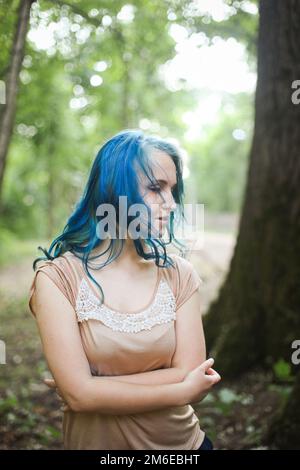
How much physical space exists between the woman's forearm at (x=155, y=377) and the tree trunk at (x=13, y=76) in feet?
7.13

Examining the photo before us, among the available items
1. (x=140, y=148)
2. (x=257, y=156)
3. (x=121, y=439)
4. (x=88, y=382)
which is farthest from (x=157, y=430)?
(x=257, y=156)

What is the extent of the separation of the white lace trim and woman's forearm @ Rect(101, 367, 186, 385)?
178 mm

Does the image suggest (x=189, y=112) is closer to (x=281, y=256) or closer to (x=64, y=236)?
(x=281, y=256)

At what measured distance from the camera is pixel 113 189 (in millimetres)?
2012

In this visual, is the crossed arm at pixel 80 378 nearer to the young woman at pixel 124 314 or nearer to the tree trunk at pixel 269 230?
the young woman at pixel 124 314

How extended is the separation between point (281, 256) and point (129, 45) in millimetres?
2911

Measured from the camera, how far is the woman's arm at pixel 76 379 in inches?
70.4

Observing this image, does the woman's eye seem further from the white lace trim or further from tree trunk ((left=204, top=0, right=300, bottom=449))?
tree trunk ((left=204, top=0, right=300, bottom=449))

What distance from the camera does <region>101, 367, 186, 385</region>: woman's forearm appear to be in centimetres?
186

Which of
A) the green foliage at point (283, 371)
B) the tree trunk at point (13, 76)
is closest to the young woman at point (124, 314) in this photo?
the tree trunk at point (13, 76)

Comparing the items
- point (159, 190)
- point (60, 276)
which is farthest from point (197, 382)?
point (159, 190)

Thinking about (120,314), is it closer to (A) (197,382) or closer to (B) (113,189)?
(A) (197,382)

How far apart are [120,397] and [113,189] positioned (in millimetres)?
832

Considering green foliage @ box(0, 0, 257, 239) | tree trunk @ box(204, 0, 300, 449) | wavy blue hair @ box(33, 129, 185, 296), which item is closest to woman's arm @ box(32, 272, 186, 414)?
wavy blue hair @ box(33, 129, 185, 296)
